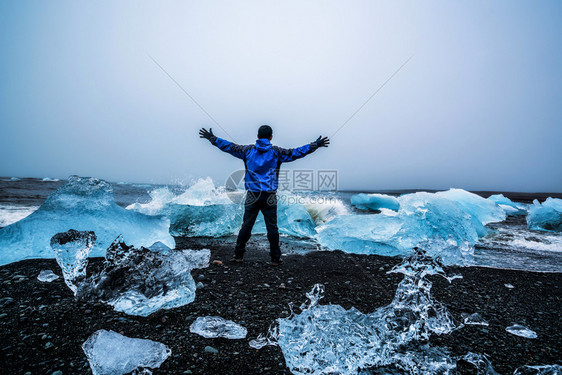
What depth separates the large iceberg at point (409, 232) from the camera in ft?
15.4

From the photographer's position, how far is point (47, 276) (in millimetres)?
2818

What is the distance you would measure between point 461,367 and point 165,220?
4235 mm

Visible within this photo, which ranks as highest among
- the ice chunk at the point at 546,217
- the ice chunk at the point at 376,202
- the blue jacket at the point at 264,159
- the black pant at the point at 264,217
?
the blue jacket at the point at 264,159

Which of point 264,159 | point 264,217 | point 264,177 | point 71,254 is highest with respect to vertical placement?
→ point 264,159

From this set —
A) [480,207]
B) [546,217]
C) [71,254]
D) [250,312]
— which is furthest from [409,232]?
[480,207]

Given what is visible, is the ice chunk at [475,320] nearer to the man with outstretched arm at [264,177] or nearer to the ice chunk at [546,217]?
the man with outstretched arm at [264,177]

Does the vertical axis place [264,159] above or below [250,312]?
above

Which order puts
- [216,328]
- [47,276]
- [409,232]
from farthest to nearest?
[409,232], [47,276], [216,328]

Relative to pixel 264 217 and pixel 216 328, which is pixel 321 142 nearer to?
pixel 264 217

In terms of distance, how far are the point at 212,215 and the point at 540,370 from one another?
509cm

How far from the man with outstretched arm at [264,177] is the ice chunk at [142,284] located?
115 centimetres

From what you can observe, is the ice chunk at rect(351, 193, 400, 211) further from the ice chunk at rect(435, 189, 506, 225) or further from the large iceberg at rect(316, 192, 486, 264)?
the large iceberg at rect(316, 192, 486, 264)

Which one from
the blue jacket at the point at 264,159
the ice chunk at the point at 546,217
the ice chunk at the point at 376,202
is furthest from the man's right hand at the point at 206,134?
the ice chunk at the point at 376,202

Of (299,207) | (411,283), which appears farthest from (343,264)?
(299,207)
